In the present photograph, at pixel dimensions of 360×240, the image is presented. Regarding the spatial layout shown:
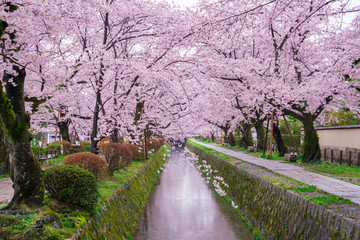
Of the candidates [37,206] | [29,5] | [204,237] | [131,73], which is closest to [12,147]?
[37,206]

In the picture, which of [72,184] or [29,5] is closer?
[29,5]

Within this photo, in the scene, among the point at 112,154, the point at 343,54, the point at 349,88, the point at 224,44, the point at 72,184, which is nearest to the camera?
the point at 72,184

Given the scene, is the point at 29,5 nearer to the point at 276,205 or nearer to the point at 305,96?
the point at 276,205

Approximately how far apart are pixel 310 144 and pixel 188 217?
325 inches

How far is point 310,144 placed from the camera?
1670 centimetres

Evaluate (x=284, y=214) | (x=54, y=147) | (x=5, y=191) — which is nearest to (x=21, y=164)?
(x=5, y=191)

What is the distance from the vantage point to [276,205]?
8.78 m

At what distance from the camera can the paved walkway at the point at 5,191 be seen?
8.29 m

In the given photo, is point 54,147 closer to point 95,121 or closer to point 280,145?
point 95,121

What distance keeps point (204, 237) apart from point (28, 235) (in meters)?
6.51

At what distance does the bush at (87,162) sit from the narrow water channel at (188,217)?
2513 millimetres

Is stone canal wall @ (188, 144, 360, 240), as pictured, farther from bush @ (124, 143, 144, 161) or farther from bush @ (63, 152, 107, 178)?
bush @ (124, 143, 144, 161)

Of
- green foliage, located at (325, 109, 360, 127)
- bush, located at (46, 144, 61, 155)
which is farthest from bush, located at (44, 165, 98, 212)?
green foliage, located at (325, 109, 360, 127)

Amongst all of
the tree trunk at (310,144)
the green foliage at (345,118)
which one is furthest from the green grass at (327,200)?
the green foliage at (345,118)
